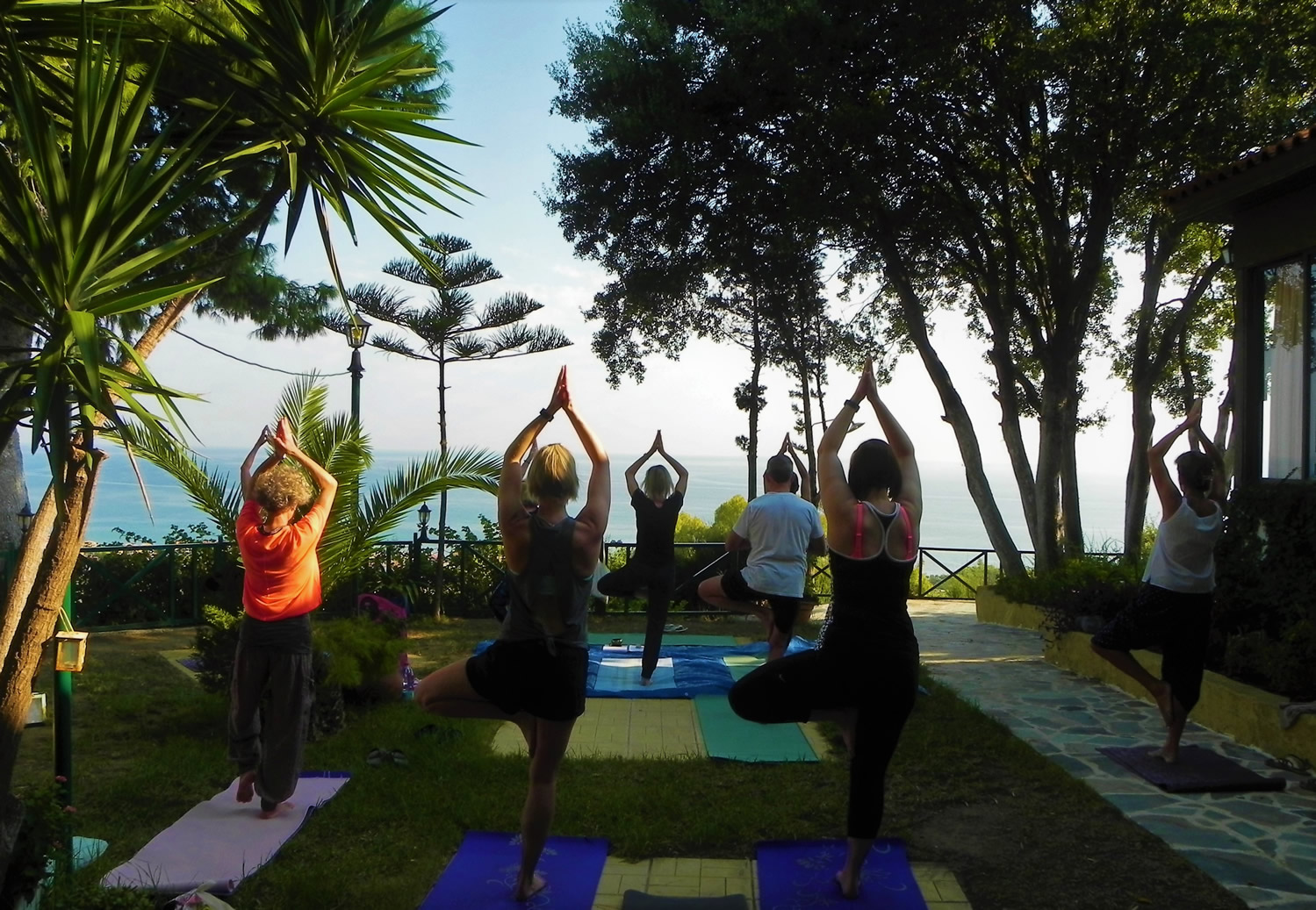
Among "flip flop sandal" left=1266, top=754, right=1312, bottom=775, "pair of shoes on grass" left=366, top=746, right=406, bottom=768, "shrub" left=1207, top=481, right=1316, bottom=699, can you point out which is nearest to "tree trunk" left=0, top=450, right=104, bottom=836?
"pair of shoes on grass" left=366, top=746, right=406, bottom=768

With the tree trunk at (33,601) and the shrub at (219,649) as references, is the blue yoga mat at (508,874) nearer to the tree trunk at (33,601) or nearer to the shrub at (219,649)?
the tree trunk at (33,601)

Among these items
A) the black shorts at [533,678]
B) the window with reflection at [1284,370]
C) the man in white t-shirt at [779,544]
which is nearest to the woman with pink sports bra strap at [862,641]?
the black shorts at [533,678]

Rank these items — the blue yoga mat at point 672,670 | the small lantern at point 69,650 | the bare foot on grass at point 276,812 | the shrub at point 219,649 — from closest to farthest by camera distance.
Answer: the small lantern at point 69,650, the bare foot on grass at point 276,812, the shrub at point 219,649, the blue yoga mat at point 672,670

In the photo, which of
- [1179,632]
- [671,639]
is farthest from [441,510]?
[1179,632]

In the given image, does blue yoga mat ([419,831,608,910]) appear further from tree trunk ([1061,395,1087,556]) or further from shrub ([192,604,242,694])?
tree trunk ([1061,395,1087,556])

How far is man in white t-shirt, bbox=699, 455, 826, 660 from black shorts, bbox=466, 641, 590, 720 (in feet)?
12.7

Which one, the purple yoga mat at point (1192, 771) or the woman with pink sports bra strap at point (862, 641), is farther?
the purple yoga mat at point (1192, 771)

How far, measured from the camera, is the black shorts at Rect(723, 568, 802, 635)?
789 centimetres

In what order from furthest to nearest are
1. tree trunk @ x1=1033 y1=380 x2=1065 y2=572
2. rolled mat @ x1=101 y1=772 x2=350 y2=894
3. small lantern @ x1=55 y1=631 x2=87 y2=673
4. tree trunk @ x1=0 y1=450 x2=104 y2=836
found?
tree trunk @ x1=1033 y1=380 x2=1065 y2=572, rolled mat @ x1=101 y1=772 x2=350 y2=894, small lantern @ x1=55 y1=631 x2=87 y2=673, tree trunk @ x1=0 y1=450 x2=104 y2=836

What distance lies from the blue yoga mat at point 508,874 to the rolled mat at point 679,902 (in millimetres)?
174

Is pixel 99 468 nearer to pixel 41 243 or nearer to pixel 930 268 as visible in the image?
pixel 41 243

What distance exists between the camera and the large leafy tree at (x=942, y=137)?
40.7 feet

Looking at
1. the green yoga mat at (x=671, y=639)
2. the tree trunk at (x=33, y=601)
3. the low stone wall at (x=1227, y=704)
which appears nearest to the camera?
the tree trunk at (x=33, y=601)

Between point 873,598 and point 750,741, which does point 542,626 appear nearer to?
point 873,598
